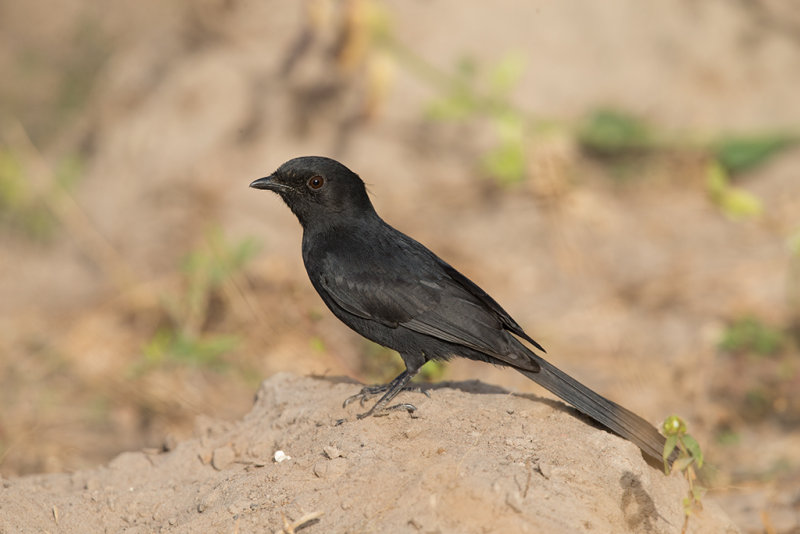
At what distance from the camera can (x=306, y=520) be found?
3.45 meters

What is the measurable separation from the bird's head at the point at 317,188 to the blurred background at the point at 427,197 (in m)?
1.49

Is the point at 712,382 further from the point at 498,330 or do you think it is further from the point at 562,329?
the point at 498,330

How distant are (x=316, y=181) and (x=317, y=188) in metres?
0.04

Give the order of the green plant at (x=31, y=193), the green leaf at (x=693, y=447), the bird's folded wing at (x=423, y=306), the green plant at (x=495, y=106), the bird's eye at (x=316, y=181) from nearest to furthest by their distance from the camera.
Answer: the green leaf at (x=693, y=447) < the bird's folded wing at (x=423, y=306) < the bird's eye at (x=316, y=181) < the green plant at (x=495, y=106) < the green plant at (x=31, y=193)

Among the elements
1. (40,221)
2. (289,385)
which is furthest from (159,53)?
(289,385)

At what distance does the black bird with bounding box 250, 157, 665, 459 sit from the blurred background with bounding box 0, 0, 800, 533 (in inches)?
59.2

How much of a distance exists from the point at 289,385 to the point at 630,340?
3.80 meters

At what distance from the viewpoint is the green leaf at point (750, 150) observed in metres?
9.39

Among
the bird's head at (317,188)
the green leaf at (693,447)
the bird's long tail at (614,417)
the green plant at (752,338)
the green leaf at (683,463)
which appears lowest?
the green leaf at (683,463)

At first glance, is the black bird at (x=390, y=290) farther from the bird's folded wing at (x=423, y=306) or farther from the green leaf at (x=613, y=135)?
the green leaf at (x=613, y=135)

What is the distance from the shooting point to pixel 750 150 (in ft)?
31.1

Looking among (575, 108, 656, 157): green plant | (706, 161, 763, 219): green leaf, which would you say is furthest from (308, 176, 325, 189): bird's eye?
(575, 108, 656, 157): green plant

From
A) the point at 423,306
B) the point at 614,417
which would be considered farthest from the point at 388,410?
the point at 614,417

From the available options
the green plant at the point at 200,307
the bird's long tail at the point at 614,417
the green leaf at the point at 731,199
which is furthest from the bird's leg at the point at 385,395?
the green leaf at the point at 731,199
